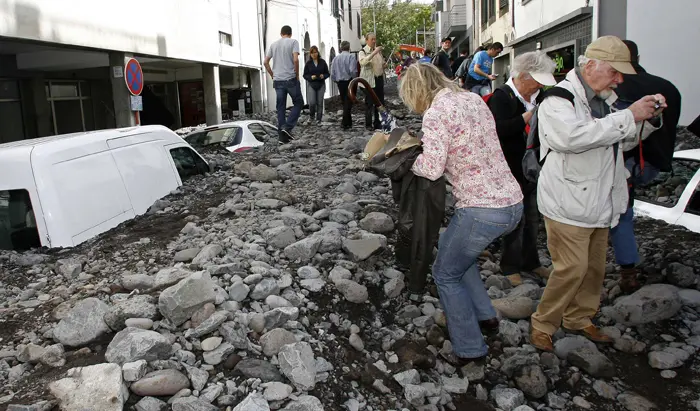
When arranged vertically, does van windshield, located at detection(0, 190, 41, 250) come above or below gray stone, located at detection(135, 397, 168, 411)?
above

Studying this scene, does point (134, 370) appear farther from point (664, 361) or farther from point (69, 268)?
point (664, 361)

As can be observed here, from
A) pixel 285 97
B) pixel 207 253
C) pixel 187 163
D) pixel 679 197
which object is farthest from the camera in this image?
pixel 285 97

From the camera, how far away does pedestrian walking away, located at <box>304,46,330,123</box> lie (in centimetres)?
1312

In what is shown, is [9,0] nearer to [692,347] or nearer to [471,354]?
[471,354]

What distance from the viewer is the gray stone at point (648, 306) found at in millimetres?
4301

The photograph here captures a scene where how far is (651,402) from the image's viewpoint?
3416 millimetres

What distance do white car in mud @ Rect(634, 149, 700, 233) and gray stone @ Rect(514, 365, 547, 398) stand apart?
3006mm

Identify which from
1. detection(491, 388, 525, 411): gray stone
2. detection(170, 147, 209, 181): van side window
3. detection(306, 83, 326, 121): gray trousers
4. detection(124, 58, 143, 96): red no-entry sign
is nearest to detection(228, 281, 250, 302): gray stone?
detection(491, 388, 525, 411): gray stone

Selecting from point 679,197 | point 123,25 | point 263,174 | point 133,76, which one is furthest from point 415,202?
point 123,25

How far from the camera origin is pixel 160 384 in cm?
284

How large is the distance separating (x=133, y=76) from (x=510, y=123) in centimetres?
729


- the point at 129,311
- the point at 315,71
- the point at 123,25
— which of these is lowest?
the point at 129,311

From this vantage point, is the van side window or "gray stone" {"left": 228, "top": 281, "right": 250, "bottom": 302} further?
the van side window

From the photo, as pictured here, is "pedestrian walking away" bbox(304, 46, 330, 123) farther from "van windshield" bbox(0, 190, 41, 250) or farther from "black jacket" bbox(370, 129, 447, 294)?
"black jacket" bbox(370, 129, 447, 294)
